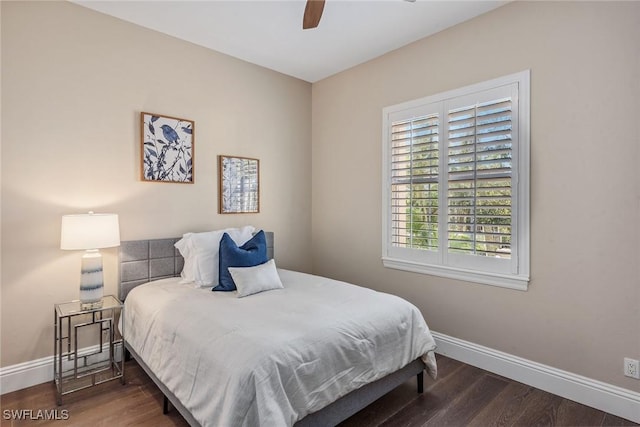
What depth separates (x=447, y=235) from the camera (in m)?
2.95

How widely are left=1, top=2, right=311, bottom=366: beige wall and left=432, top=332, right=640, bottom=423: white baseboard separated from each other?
2466 mm

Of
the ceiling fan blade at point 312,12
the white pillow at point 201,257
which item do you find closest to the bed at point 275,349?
the white pillow at point 201,257

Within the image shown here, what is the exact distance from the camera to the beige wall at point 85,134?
2414mm

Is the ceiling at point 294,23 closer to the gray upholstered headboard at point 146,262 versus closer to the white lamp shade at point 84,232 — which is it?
the white lamp shade at point 84,232

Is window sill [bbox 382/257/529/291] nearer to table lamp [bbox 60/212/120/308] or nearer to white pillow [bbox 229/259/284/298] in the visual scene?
white pillow [bbox 229/259/284/298]

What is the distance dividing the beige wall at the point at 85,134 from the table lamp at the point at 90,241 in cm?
33

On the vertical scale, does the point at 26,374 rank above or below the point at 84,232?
below

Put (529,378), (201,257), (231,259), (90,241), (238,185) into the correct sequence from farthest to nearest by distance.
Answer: (238,185) < (201,257) < (231,259) < (529,378) < (90,241)

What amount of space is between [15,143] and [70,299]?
4.00 feet

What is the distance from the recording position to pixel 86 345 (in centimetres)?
273

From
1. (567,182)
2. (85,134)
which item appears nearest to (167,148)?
(85,134)

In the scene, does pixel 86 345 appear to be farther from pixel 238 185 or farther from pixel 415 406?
pixel 415 406

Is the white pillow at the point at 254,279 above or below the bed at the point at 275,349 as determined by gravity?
above

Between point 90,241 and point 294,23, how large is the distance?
237 cm
